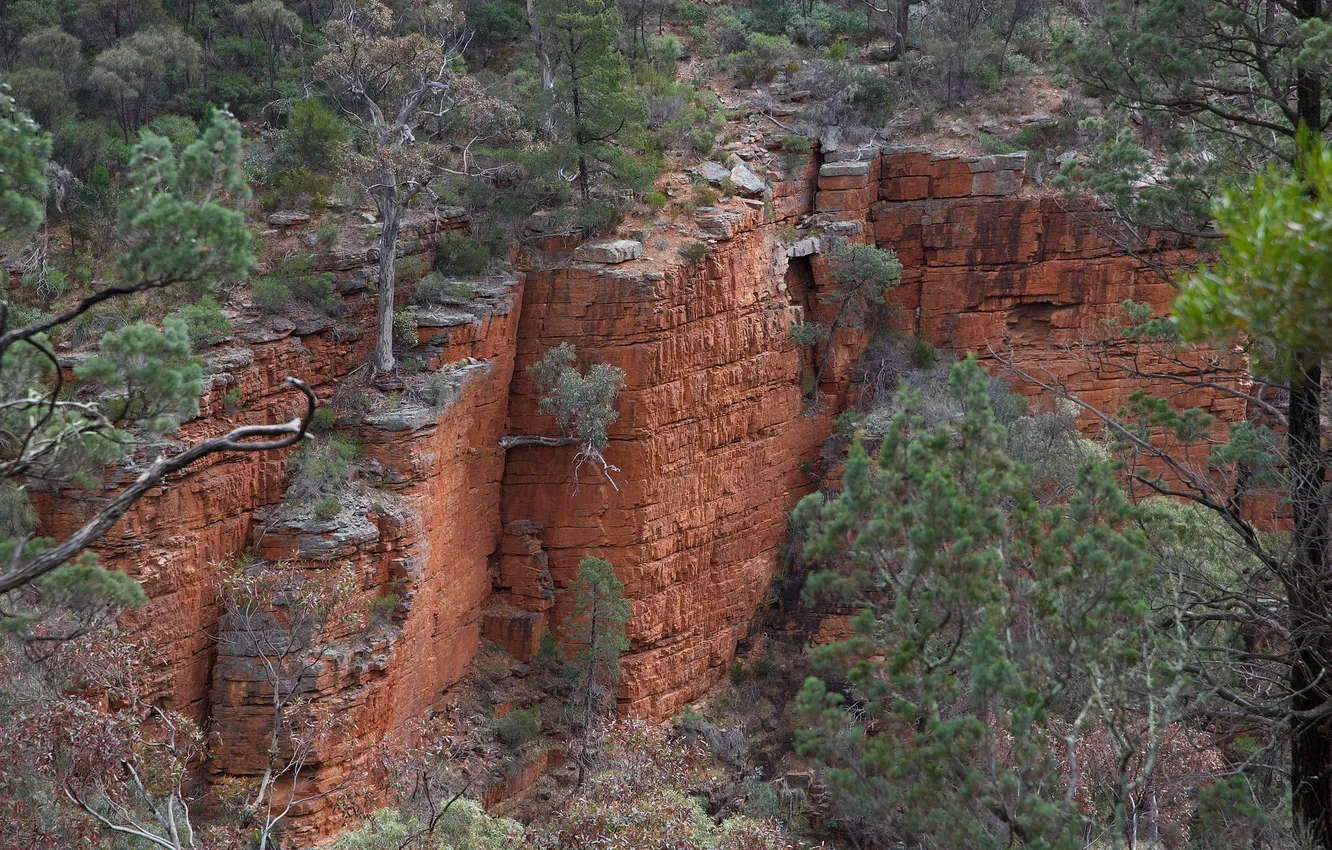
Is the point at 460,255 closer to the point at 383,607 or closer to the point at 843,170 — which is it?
the point at 383,607

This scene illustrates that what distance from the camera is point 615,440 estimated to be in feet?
85.9

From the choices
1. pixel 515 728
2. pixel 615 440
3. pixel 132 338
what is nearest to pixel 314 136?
pixel 615 440

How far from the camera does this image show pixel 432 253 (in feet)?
85.6

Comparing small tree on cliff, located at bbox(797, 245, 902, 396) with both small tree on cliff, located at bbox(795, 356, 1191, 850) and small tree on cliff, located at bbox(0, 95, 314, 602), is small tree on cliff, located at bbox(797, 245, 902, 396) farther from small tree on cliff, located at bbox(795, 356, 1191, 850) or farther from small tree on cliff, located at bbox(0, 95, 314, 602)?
small tree on cliff, located at bbox(0, 95, 314, 602)

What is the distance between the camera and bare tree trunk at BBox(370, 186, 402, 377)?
23.6 meters

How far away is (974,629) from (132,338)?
291 inches

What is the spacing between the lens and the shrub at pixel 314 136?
26391 mm

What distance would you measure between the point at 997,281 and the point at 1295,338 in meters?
23.9

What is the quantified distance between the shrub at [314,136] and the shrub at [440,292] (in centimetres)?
317

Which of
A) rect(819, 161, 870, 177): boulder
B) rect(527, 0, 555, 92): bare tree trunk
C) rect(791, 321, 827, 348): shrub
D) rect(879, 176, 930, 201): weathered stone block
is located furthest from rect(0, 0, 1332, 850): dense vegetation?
rect(879, 176, 930, 201): weathered stone block

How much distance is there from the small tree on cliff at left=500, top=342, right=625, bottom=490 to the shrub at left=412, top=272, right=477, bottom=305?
1.87 meters

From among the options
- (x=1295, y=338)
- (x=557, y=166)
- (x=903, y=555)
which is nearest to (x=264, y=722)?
(x=557, y=166)

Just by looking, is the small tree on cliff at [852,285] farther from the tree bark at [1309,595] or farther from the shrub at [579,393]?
the tree bark at [1309,595]

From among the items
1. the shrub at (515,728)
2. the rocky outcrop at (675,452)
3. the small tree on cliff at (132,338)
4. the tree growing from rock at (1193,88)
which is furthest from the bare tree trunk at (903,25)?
the small tree on cliff at (132,338)
